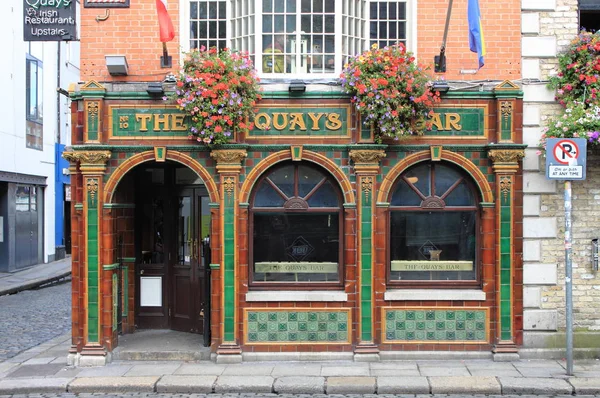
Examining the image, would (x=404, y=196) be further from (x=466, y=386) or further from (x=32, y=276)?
(x=32, y=276)

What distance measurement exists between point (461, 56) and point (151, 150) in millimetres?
5155

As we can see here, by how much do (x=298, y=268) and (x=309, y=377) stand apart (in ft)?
6.55

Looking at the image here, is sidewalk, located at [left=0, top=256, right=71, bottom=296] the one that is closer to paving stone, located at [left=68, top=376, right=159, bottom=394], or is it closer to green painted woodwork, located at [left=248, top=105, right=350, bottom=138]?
paving stone, located at [left=68, top=376, right=159, bottom=394]

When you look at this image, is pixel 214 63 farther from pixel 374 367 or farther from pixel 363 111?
pixel 374 367

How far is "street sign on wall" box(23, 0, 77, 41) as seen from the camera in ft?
37.0

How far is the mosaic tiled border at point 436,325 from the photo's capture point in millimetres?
11070

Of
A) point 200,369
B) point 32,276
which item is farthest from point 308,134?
point 32,276

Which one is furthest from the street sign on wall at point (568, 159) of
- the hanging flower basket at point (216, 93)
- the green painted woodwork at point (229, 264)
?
the green painted woodwork at point (229, 264)

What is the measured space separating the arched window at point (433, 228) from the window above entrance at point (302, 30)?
2204 mm

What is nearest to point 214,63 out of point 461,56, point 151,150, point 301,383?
point 151,150

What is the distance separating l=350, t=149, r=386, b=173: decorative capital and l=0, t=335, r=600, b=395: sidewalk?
9.88 ft

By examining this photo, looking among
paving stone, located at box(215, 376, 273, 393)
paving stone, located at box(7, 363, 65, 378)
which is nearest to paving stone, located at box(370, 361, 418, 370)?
paving stone, located at box(215, 376, 273, 393)

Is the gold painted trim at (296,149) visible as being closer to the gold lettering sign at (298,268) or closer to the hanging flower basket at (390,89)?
the hanging flower basket at (390,89)

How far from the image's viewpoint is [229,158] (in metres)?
10.9
